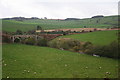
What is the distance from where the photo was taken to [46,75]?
1422cm

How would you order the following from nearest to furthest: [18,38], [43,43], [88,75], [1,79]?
1. [1,79]
2. [88,75]
3. [43,43]
4. [18,38]

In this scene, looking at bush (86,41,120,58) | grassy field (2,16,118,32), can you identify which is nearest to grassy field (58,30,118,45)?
bush (86,41,120,58)

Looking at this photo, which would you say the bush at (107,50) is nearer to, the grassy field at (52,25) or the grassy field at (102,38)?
the grassy field at (102,38)

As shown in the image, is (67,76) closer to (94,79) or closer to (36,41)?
(94,79)

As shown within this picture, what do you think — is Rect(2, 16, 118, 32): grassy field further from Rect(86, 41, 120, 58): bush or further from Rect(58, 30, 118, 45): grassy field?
Rect(86, 41, 120, 58): bush

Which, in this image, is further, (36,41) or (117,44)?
(36,41)

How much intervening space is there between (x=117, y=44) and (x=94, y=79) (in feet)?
36.9

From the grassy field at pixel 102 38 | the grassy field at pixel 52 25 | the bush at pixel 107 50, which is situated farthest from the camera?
the grassy field at pixel 52 25

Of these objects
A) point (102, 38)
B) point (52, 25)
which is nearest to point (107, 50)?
point (102, 38)

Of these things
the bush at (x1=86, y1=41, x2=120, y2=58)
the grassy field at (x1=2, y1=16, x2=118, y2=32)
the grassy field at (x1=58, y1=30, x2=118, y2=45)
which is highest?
the grassy field at (x1=2, y1=16, x2=118, y2=32)

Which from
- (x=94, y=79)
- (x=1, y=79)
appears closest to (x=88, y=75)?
(x=94, y=79)

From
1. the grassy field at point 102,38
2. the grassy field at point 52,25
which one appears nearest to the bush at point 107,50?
the grassy field at point 102,38

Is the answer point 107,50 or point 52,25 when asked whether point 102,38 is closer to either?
point 107,50

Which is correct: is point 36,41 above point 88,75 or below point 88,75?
above
